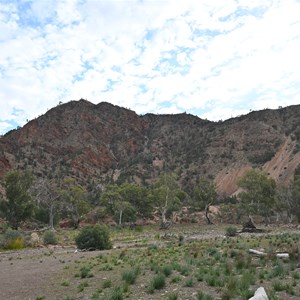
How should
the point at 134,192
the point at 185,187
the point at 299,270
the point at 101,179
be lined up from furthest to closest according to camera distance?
1. the point at 101,179
2. the point at 185,187
3. the point at 134,192
4. the point at 299,270

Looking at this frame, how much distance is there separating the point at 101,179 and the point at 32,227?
43.4m

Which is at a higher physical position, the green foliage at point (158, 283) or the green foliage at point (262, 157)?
the green foliage at point (262, 157)

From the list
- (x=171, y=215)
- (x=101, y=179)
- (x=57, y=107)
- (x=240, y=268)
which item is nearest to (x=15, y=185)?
(x=171, y=215)

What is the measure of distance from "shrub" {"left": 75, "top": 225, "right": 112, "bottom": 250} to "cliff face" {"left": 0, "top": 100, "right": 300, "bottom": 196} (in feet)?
194

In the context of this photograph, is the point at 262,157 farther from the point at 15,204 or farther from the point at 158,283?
the point at 158,283

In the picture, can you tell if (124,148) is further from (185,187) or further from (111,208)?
(111,208)

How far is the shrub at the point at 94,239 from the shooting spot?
29344mm

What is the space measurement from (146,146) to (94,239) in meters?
96.8

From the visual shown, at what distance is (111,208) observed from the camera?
63.3m

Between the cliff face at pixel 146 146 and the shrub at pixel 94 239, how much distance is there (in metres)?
59.3

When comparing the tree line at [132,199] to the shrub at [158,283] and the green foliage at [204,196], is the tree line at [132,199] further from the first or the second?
the shrub at [158,283]

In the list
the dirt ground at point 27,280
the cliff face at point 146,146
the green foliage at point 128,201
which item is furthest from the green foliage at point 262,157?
the dirt ground at point 27,280

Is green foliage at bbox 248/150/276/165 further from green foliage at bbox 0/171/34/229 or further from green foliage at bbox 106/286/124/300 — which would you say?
green foliage at bbox 106/286/124/300

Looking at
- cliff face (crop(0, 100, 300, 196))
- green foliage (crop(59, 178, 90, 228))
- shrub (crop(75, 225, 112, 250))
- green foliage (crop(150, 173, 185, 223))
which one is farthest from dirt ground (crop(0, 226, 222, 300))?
cliff face (crop(0, 100, 300, 196))
